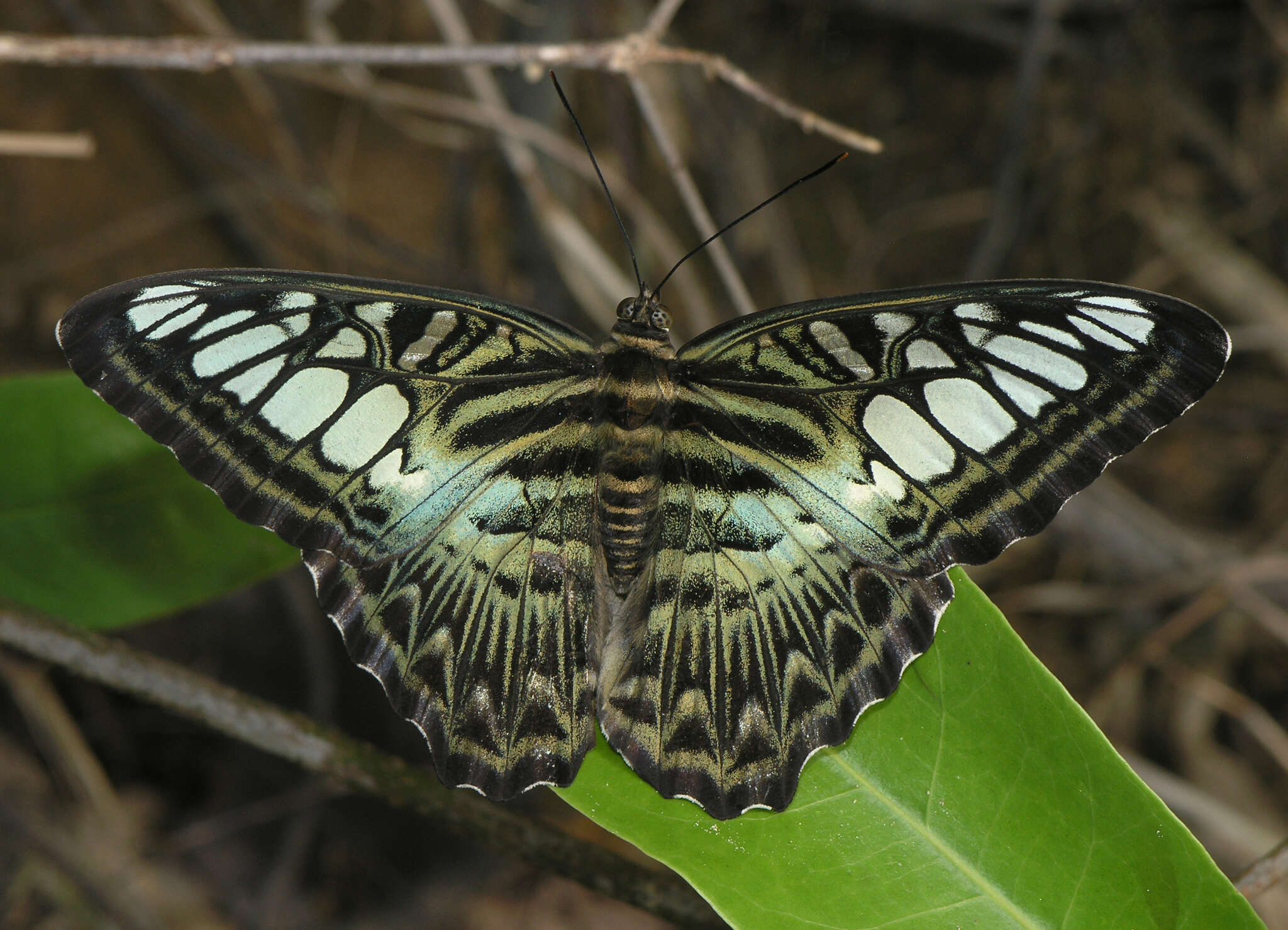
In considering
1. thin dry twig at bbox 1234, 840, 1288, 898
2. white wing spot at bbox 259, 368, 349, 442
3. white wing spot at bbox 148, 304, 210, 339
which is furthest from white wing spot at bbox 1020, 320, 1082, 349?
white wing spot at bbox 148, 304, 210, 339

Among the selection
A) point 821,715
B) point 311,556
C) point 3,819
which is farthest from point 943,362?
point 3,819

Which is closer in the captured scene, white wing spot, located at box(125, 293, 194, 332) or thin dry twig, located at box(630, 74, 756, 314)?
white wing spot, located at box(125, 293, 194, 332)

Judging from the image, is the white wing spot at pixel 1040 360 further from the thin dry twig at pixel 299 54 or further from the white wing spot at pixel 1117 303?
the thin dry twig at pixel 299 54

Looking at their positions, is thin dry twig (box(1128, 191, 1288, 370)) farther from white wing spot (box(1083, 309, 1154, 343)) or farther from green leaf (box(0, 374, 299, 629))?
green leaf (box(0, 374, 299, 629))

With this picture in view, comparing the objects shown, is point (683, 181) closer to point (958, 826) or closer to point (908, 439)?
point (908, 439)

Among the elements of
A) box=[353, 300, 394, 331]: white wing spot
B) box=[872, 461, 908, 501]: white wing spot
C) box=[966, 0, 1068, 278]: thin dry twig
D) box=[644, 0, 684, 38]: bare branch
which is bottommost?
box=[353, 300, 394, 331]: white wing spot

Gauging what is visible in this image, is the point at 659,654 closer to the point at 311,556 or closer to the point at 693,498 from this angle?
the point at 693,498
